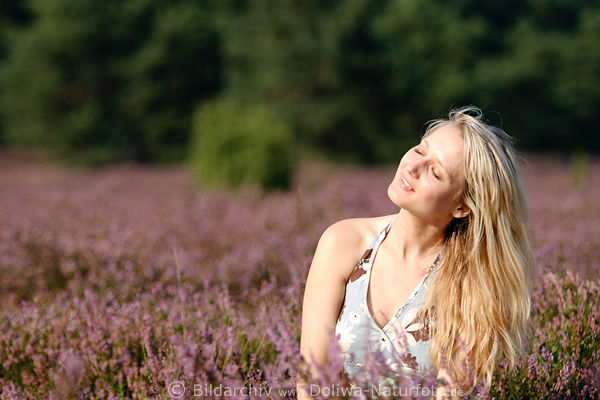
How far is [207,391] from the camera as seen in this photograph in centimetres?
156

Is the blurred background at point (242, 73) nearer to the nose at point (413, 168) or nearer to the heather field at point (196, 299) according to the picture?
the heather field at point (196, 299)

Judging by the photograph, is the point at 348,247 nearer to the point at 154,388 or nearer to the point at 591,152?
the point at 154,388

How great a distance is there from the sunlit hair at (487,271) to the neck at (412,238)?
0.10m

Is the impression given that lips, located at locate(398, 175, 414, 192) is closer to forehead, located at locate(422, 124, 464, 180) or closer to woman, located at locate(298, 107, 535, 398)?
woman, located at locate(298, 107, 535, 398)

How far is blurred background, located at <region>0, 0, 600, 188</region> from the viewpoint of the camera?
2106 centimetres

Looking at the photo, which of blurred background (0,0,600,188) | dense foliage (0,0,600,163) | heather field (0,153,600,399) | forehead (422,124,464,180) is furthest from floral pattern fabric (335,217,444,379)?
dense foliage (0,0,600,163)

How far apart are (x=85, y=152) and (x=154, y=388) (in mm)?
20264

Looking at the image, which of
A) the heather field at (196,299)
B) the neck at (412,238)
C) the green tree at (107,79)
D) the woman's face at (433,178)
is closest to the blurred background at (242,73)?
the green tree at (107,79)

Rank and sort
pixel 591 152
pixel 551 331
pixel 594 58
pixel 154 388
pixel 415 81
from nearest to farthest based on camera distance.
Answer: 1. pixel 154 388
2. pixel 551 331
3. pixel 415 81
4. pixel 594 58
5. pixel 591 152

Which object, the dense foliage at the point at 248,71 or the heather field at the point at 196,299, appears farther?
the dense foliage at the point at 248,71

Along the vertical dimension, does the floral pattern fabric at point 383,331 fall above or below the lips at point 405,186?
below

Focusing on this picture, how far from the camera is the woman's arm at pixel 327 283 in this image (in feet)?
6.48

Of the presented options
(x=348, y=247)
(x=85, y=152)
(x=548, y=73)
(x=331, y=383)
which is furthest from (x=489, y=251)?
(x=548, y=73)

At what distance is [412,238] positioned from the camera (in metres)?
2.16
